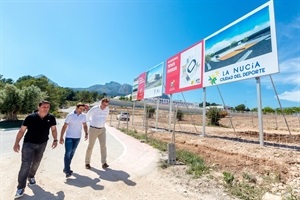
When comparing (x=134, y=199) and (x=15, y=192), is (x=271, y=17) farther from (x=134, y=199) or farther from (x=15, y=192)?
(x=15, y=192)

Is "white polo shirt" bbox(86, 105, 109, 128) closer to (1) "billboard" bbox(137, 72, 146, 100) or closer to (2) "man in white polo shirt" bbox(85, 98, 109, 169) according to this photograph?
(2) "man in white polo shirt" bbox(85, 98, 109, 169)

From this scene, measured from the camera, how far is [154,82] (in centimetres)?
2022

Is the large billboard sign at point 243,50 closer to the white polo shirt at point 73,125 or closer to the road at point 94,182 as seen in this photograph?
the road at point 94,182

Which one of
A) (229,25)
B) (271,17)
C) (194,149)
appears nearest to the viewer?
(271,17)

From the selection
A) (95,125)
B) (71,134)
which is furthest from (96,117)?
(71,134)

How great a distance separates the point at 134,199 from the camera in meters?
4.44

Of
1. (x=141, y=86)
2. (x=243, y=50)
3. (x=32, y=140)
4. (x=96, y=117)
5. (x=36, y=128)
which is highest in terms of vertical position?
(x=141, y=86)

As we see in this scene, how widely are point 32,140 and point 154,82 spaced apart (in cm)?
1605

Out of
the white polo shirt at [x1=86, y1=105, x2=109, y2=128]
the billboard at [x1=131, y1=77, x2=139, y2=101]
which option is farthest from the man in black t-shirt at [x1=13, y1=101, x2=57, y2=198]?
the billboard at [x1=131, y1=77, x2=139, y2=101]

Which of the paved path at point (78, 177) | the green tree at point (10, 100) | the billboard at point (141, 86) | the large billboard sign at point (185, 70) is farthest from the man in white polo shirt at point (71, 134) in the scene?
the green tree at point (10, 100)

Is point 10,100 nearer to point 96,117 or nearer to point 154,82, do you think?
point 154,82

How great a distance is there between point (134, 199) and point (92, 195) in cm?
83

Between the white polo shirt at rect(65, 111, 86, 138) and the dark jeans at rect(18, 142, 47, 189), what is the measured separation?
3.01 ft

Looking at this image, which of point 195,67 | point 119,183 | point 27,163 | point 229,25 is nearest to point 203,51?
point 195,67
